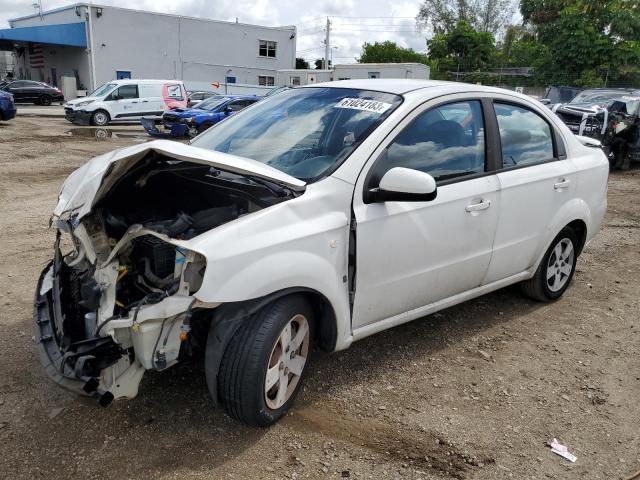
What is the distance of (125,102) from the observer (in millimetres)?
21734

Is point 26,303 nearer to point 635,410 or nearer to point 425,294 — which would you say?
point 425,294

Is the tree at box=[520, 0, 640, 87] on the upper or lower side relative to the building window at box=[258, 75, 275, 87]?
upper

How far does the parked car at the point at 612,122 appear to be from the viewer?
11.8 m

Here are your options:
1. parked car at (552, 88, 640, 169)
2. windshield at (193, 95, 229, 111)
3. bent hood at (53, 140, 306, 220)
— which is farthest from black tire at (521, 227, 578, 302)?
windshield at (193, 95, 229, 111)

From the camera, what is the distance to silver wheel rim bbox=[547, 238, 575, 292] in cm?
460

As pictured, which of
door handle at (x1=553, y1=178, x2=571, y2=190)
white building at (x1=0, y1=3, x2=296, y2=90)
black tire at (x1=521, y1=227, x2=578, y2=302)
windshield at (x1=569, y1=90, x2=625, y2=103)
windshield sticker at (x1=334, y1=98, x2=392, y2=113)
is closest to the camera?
windshield sticker at (x1=334, y1=98, x2=392, y2=113)

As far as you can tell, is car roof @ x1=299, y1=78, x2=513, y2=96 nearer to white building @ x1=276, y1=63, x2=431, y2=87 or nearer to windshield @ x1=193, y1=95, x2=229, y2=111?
windshield @ x1=193, y1=95, x2=229, y2=111

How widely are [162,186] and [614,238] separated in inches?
235

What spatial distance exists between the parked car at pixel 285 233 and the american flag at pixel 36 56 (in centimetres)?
4928

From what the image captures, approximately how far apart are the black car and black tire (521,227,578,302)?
34261mm

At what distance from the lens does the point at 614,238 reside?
7.05 meters

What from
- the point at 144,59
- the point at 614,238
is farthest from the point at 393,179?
the point at 144,59

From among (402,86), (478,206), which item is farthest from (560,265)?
(402,86)

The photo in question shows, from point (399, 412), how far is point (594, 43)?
2395 centimetres
